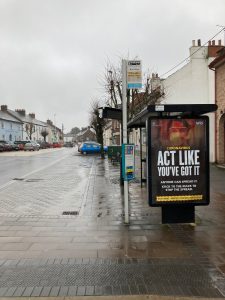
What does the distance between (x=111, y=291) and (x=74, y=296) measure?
0.43m

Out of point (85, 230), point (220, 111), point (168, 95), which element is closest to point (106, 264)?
point (85, 230)

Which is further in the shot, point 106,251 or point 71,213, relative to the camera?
point 71,213

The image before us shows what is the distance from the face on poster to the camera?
7090 mm

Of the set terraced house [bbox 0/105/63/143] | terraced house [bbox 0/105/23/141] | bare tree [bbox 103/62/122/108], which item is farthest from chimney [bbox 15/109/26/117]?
bare tree [bbox 103/62/122/108]

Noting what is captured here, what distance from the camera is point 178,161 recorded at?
7.17 metres

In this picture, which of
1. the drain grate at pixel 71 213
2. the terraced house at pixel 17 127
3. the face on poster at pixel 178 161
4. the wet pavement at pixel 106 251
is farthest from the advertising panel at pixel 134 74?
the terraced house at pixel 17 127

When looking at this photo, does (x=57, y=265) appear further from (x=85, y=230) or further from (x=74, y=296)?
(x=85, y=230)

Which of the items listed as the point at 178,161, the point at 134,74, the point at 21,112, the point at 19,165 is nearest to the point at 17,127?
the point at 21,112

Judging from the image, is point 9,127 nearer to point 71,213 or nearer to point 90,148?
point 90,148

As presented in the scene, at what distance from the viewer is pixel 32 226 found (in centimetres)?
731

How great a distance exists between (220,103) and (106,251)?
15947mm

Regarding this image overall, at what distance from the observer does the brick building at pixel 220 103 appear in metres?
19.5

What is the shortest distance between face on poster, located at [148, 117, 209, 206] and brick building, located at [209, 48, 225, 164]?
13.1 meters

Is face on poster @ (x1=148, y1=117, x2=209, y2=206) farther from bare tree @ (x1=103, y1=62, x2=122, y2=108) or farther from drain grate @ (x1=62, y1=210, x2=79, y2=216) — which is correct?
bare tree @ (x1=103, y1=62, x2=122, y2=108)
